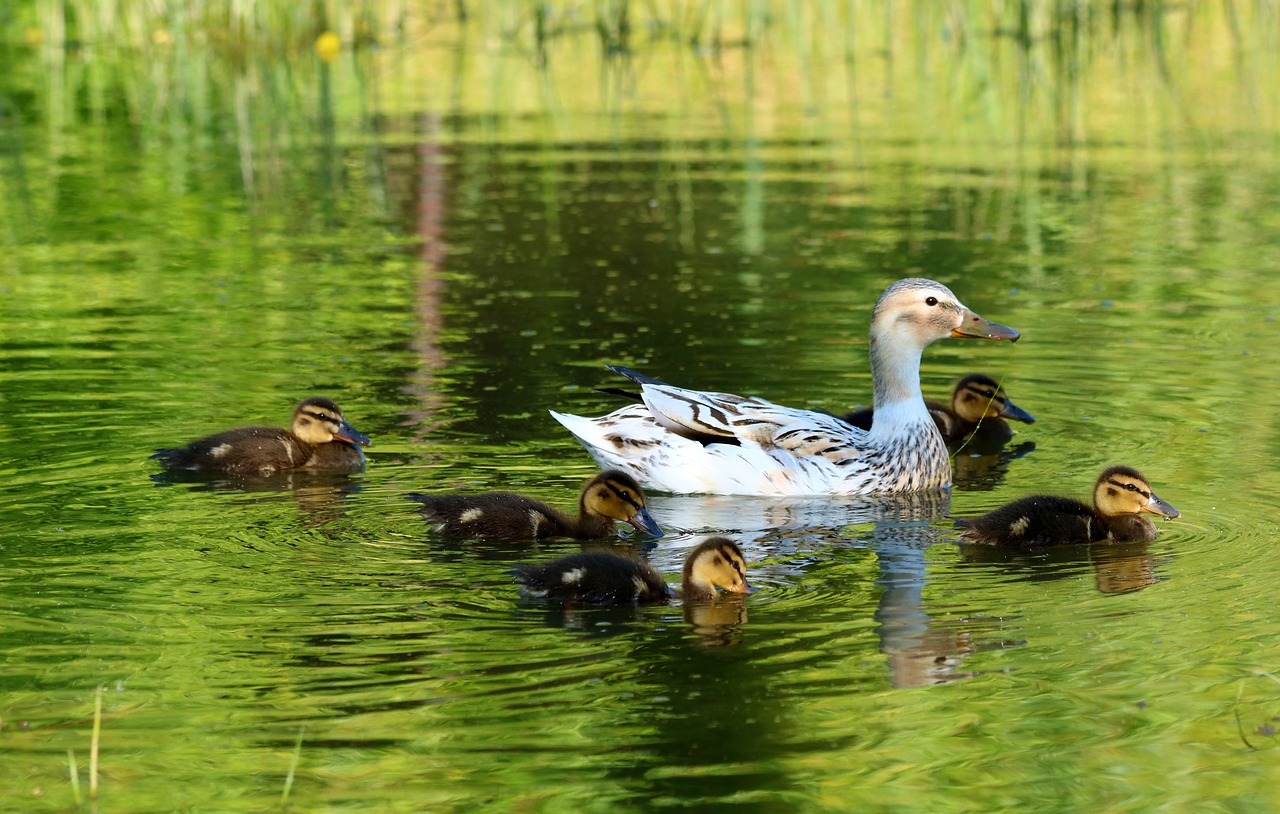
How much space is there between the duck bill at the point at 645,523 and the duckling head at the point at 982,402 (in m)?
2.63

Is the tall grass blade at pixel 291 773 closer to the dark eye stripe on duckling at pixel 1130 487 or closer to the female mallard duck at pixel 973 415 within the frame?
the dark eye stripe on duckling at pixel 1130 487

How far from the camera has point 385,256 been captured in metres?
14.8

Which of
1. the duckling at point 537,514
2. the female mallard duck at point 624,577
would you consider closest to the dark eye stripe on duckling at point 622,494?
the duckling at point 537,514

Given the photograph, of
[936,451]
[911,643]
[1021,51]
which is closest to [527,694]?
[911,643]

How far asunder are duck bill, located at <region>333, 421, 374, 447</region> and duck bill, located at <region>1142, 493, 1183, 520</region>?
3.65 meters

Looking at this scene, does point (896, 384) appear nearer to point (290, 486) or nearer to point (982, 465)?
point (982, 465)

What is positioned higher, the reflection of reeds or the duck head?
the duck head

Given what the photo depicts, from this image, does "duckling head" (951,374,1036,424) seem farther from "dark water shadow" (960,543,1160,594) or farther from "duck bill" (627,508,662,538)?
"duck bill" (627,508,662,538)

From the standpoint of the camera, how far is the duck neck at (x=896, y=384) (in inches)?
364

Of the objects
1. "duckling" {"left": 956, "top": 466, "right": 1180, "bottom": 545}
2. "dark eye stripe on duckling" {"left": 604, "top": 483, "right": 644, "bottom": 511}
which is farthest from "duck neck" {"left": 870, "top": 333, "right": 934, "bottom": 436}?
"dark eye stripe on duckling" {"left": 604, "top": 483, "right": 644, "bottom": 511}

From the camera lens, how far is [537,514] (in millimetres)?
7641

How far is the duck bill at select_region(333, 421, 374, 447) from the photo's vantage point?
8930mm

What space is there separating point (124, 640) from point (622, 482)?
2.32m

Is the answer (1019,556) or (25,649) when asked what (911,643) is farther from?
(25,649)
